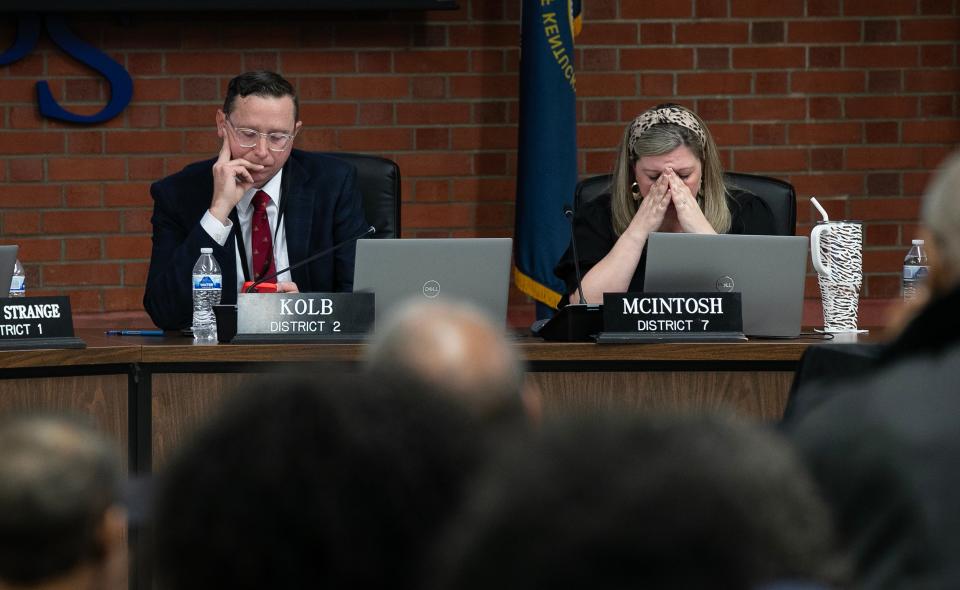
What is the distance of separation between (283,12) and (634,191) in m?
1.45

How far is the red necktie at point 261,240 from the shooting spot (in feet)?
10.2

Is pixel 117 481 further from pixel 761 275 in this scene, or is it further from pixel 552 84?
pixel 552 84

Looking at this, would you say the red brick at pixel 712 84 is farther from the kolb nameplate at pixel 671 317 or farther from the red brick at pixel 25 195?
the red brick at pixel 25 195

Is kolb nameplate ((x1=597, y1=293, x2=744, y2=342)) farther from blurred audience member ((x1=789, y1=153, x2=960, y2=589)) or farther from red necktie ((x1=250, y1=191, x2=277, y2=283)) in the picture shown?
blurred audience member ((x1=789, y1=153, x2=960, y2=589))

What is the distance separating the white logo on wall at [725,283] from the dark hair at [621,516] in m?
2.02

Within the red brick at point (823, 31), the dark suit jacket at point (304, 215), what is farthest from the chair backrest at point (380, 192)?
the red brick at point (823, 31)

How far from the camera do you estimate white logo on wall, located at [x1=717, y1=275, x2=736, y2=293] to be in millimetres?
2559

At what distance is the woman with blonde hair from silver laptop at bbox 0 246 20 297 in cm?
117

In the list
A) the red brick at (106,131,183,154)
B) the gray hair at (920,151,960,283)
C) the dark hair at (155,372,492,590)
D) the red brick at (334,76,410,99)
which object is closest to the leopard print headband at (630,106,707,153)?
the red brick at (334,76,410,99)

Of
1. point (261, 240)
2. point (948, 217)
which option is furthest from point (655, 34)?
point (948, 217)

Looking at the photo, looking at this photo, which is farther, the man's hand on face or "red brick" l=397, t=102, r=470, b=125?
"red brick" l=397, t=102, r=470, b=125

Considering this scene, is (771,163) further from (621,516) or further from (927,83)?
(621,516)

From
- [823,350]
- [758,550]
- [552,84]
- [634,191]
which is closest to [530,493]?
[758,550]

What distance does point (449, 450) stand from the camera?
0.66m
